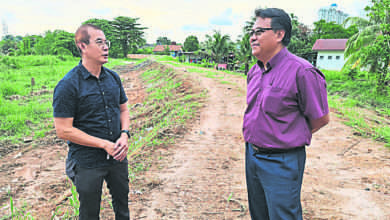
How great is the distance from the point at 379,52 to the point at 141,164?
11.6 metres

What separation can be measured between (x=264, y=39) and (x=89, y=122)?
154 cm

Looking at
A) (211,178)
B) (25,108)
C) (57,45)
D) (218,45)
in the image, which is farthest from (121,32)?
(211,178)

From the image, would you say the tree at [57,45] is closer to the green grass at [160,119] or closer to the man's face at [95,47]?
the green grass at [160,119]

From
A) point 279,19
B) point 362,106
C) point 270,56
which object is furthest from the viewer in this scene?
point 362,106

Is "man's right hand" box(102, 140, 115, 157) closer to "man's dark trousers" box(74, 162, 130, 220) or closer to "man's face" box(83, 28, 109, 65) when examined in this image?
"man's dark trousers" box(74, 162, 130, 220)

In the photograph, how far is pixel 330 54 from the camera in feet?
98.0

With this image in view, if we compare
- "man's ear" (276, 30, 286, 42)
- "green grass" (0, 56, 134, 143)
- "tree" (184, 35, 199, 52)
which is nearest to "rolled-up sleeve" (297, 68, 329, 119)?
"man's ear" (276, 30, 286, 42)

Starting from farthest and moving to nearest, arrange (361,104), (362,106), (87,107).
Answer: (361,104)
(362,106)
(87,107)

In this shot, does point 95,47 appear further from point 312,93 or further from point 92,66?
point 312,93

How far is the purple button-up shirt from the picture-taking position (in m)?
1.66

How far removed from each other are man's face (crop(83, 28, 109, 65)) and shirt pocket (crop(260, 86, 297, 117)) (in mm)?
1378

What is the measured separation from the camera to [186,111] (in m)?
7.46

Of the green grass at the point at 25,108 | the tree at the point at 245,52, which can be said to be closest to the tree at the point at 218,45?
the tree at the point at 245,52

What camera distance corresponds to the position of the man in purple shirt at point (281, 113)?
1.68m
